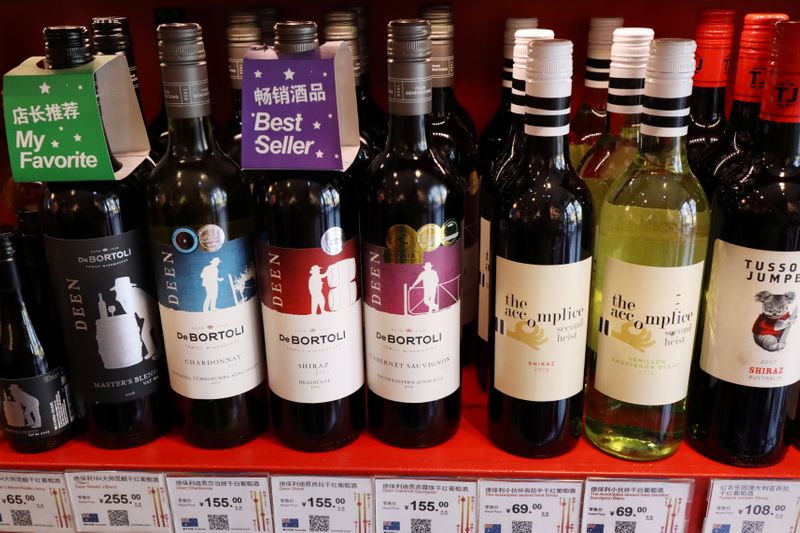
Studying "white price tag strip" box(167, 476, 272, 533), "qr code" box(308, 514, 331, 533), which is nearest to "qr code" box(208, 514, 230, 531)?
"white price tag strip" box(167, 476, 272, 533)

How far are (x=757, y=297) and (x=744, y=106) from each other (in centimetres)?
26

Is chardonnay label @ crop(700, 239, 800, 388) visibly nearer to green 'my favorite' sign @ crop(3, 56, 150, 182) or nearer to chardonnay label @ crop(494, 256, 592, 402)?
chardonnay label @ crop(494, 256, 592, 402)

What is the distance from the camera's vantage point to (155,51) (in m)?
1.21

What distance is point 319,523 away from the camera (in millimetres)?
915

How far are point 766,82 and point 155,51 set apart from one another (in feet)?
3.10

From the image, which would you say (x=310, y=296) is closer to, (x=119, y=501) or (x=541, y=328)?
(x=541, y=328)

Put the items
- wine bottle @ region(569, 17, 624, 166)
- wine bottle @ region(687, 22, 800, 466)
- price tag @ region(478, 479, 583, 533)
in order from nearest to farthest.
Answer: wine bottle @ region(687, 22, 800, 466) < price tag @ region(478, 479, 583, 533) < wine bottle @ region(569, 17, 624, 166)

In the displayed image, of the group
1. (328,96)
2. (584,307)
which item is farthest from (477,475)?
(328,96)

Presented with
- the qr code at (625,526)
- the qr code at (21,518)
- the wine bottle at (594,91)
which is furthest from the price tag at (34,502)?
the wine bottle at (594,91)

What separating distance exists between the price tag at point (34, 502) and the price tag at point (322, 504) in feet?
0.93

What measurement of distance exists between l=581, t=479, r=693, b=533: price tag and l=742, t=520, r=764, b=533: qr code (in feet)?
0.24

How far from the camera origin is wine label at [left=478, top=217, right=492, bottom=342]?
97 centimetres

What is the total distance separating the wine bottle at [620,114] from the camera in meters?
0.84

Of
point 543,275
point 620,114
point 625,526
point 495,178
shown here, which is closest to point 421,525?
point 625,526
